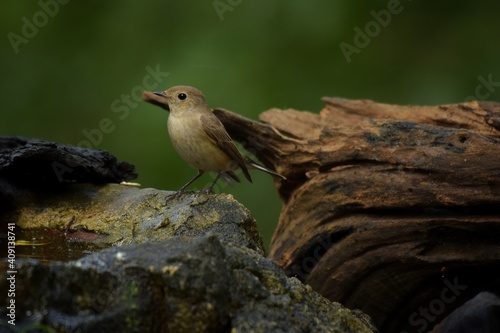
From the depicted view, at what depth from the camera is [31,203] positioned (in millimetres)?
4480

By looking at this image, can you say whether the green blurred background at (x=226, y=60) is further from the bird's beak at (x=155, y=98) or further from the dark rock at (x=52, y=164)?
the dark rock at (x=52, y=164)

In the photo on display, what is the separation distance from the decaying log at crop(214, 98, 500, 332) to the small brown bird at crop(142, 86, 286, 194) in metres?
0.42

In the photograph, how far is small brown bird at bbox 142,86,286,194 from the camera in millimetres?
4961

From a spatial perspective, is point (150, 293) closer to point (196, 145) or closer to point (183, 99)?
point (196, 145)

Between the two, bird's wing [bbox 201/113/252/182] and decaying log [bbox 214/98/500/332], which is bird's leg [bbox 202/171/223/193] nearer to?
bird's wing [bbox 201/113/252/182]

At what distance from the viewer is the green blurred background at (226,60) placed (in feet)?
21.7

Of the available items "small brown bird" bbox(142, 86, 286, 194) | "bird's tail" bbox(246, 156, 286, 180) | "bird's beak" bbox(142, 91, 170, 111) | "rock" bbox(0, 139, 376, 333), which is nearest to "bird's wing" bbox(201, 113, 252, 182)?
"small brown bird" bbox(142, 86, 286, 194)

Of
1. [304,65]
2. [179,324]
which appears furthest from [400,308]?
[304,65]

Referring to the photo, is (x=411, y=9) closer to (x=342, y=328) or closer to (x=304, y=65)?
(x=304, y=65)

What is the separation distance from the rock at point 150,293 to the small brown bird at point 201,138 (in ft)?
6.37

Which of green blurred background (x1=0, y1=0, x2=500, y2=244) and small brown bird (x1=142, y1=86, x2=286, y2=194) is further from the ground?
green blurred background (x1=0, y1=0, x2=500, y2=244)

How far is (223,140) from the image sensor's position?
4.95m

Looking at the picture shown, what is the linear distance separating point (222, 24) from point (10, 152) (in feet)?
9.90

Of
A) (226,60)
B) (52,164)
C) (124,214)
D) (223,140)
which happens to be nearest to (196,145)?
(223,140)
